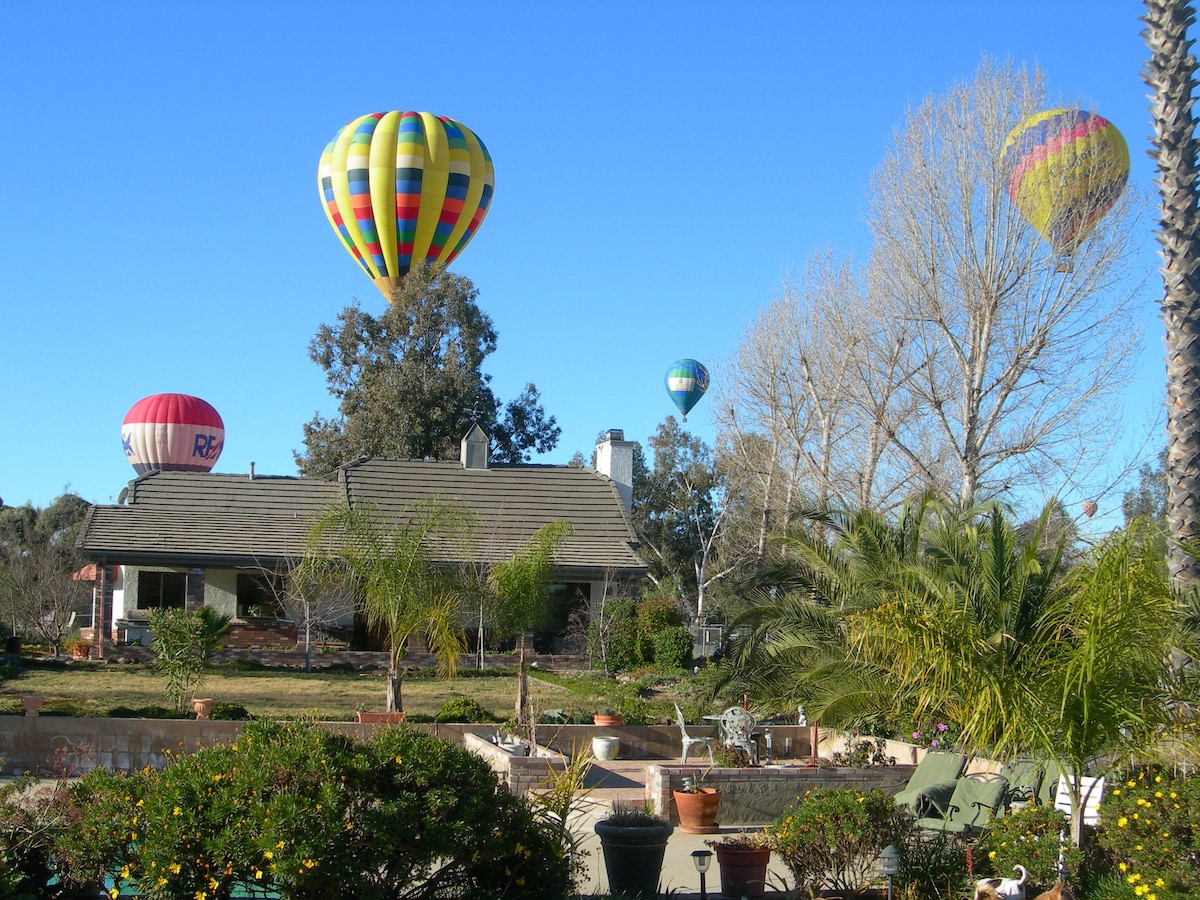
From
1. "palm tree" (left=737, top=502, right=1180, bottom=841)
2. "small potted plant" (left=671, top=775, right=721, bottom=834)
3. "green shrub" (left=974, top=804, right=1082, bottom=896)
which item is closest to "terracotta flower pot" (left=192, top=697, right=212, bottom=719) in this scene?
"small potted plant" (left=671, top=775, right=721, bottom=834)

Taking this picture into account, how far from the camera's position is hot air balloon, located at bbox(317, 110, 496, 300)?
43219mm

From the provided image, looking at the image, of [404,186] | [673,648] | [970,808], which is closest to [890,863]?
[970,808]

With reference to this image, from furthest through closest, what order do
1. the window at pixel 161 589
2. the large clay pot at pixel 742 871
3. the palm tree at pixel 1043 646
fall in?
the window at pixel 161 589 → the large clay pot at pixel 742 871 → the palm tree at pixel 1043 646

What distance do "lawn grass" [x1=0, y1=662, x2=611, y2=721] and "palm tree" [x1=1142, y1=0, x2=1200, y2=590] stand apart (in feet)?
36.3

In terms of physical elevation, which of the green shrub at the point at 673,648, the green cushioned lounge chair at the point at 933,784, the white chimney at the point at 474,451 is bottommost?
the green cushioned lounge chair at the point at 933,784

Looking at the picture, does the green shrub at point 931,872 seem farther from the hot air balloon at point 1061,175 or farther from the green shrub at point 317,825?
the hot air balloon at point 1061,175

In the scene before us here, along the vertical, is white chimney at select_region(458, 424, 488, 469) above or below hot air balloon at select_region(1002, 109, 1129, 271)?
below

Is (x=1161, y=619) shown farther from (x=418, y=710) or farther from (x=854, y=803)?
(x=418, y=710)

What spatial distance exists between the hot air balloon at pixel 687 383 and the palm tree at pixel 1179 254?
4326 cm

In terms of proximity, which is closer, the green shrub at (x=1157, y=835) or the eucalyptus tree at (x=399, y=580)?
the green shrub at (x=1157, y=835)

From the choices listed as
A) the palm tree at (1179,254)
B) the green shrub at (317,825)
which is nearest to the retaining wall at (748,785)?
the palm tree at (1179,254)

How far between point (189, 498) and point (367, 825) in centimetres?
2838

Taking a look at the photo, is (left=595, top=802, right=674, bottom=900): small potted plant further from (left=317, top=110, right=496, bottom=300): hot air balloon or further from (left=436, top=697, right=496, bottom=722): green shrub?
(left=317, top=110, right=496, bottom=300): hot air balloon

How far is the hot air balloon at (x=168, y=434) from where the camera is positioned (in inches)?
1895
